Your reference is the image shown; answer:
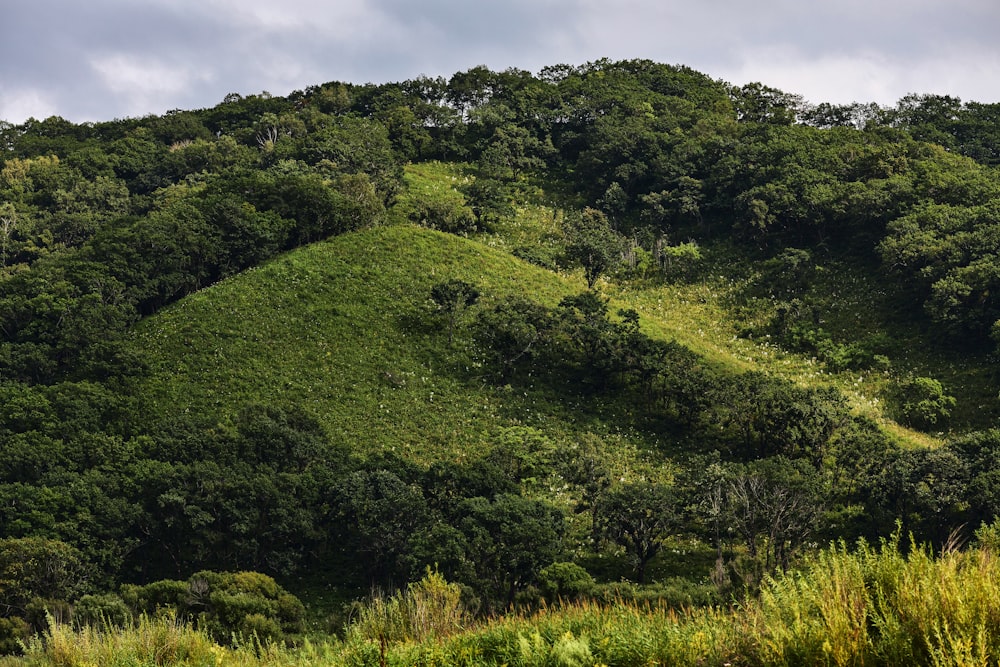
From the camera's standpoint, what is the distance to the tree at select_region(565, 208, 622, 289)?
210 feet

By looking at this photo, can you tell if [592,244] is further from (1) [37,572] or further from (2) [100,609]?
(2) [100,609]

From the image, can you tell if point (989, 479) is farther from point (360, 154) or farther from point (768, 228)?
point (360, 154)

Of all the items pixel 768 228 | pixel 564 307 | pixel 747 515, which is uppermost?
pixel 768 228

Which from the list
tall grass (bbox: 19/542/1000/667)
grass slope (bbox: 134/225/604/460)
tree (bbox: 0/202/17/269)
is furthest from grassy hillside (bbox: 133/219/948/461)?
tree (bbox: 0/202/17/269)

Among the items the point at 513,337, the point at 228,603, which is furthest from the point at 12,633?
the point at 513,337

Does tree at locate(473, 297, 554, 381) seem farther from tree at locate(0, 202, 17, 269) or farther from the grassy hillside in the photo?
tree at locate(0, 202, 17, 269)

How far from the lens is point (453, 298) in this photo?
2056 inches

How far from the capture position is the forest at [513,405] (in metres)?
16.6

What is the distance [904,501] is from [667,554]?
1042 centimetres

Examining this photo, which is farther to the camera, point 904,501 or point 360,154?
point 360,154

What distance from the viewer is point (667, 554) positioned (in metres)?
35.5

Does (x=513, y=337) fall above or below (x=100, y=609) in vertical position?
above

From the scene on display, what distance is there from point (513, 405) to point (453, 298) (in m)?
9.36

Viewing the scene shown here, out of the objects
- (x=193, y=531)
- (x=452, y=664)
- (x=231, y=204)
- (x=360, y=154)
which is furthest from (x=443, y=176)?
(x=452, y=664)
